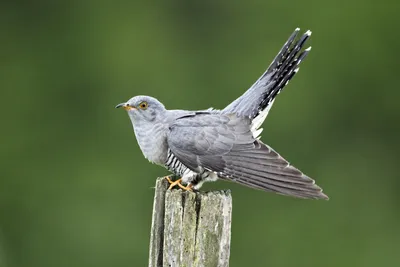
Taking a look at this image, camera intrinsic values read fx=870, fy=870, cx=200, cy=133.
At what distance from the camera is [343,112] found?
9.48 m

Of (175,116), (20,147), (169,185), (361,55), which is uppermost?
(361,55)

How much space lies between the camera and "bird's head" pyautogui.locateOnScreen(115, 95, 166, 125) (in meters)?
4.54

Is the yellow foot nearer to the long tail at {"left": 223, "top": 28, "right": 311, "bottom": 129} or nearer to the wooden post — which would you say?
the wooden post

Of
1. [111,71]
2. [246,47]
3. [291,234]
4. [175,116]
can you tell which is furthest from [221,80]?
[175,116]

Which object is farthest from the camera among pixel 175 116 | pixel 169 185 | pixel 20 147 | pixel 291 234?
pixel 20 147

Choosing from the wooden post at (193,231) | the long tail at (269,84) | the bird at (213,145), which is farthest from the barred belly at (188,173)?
the wooden post at (193,231)

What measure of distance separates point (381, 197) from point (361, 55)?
1.55 meters

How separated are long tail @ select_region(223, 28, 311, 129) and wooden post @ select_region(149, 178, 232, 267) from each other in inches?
40.8

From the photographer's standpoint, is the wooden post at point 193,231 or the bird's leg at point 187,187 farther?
the bird's leg at point 187,187

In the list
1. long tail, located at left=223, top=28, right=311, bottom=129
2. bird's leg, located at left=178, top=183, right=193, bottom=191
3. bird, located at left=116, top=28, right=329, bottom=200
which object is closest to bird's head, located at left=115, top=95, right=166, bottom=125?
bird, located at left=116, top=28, right=329, bottom=200

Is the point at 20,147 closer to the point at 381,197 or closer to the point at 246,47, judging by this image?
the point at 246,47

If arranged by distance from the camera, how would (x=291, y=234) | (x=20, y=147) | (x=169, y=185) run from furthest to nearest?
(x=20, y=147) < (x=291, y=234) < (x=169, y=185)

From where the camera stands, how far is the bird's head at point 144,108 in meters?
4.54

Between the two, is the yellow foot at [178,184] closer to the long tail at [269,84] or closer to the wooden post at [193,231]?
the wooden post at [193,231]
